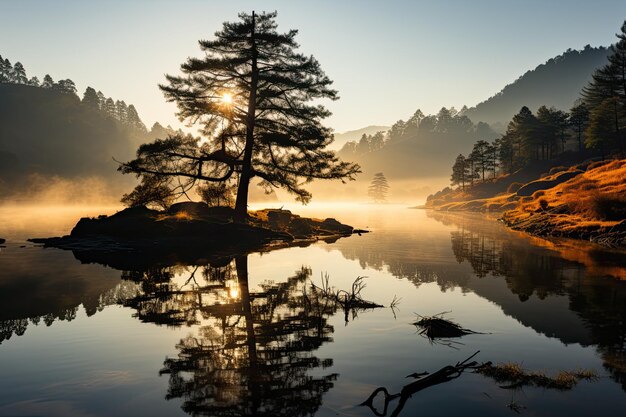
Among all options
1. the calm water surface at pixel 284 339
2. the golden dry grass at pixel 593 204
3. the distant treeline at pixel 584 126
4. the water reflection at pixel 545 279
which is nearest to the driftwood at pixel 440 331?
the calm water surface at pixel 284 339

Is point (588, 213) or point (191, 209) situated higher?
point (191, 209)

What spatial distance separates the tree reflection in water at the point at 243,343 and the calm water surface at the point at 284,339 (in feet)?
0.11

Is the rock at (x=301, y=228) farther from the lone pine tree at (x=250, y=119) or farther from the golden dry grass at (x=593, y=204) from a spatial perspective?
the golden dry grass at (x=593, y=204)

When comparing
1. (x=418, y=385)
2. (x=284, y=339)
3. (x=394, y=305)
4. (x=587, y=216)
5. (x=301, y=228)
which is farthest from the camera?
(x=301, y=228)

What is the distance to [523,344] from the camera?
8.39 m

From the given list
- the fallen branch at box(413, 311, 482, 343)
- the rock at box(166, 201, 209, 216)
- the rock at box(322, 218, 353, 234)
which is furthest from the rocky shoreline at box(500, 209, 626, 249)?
the rock at box(166, 201, 209, 216)

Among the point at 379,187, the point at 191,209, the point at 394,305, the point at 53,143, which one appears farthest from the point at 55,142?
the point at 394,305

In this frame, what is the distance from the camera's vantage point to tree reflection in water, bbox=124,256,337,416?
573 centimetres

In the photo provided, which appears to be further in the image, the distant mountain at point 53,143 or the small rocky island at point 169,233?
the distant mountain at point 53,143

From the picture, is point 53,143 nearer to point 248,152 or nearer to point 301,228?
point 248,152

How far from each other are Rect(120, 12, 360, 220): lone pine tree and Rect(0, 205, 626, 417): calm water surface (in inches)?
516

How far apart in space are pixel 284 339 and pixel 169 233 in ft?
63.2

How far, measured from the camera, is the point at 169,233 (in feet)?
83.8

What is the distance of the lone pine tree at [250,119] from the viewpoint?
95.1 feet
